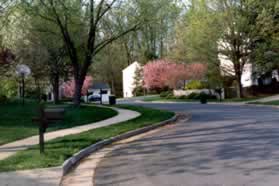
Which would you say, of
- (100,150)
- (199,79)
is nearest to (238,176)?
(100,150)

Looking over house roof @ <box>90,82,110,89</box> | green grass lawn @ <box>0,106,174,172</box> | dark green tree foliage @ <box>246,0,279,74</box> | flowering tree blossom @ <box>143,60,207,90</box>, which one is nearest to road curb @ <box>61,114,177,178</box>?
green grass lawn @ <box>0,106,174,172</box>

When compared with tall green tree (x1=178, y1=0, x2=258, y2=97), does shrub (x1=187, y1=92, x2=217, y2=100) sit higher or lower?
lower

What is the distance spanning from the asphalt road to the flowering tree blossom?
39.9 meters

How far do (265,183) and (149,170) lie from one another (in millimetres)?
2387

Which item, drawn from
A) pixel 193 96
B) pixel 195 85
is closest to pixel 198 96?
pixel 193 96

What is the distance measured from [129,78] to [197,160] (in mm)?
71897

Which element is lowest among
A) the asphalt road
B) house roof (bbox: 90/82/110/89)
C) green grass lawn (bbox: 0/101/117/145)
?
the asphalt road

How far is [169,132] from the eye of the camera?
16.0 meters

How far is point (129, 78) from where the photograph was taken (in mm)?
81688

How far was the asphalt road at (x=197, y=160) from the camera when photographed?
807 centimetres

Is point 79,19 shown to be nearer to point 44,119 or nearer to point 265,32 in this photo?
point 44,119

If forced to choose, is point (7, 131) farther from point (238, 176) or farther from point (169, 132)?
point (238, 176)

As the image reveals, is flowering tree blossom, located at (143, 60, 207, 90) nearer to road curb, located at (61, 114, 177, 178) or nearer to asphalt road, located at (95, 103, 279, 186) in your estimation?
road curb, located at (61, 114, 177, 178)

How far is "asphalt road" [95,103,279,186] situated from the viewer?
8.07 metres
